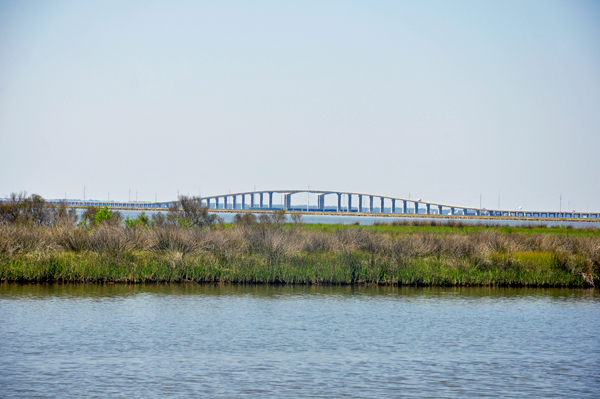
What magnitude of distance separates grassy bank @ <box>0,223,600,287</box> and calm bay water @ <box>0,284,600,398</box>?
1519 millimetres

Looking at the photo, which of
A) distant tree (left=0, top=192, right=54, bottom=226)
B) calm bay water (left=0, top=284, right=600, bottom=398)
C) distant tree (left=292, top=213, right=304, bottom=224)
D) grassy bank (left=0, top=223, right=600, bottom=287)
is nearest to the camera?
calm bay water (left=0, top=284, right=600, bottom=398)

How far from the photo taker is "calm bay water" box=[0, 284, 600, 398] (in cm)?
1148

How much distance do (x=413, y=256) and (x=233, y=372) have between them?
50.3 feet

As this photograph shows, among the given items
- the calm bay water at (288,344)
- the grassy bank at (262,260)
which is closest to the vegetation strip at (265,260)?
the grassy bank at (262,260)

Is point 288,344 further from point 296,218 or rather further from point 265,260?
point 296,218

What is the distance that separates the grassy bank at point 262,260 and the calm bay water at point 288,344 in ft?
4.98

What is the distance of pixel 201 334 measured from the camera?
15383mm

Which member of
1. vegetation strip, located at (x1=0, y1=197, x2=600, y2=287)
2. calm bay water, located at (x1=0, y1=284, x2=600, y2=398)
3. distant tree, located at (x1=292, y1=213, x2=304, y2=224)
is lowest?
calm bay water, located at (x1=0, y1=284, x2=600, y2=398)

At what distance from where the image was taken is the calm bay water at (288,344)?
11.5 metres

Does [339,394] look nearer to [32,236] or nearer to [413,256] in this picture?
[413,256]

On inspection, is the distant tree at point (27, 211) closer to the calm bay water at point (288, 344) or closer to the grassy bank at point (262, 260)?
the grassy bank at point (262, 260)

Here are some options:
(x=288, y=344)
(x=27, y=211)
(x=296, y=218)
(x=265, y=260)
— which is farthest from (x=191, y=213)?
(x=288, y=344)

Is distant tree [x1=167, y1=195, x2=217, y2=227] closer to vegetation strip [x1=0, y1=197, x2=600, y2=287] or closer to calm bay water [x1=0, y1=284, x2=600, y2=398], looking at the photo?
vegetation strip [x1=0, y1=197, x2=600, y2=287]

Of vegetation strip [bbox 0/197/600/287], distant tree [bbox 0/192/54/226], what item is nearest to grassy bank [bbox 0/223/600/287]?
vegetation strip [bbox 0/197/600/287]
